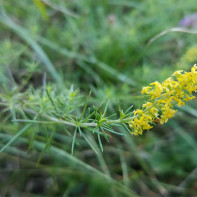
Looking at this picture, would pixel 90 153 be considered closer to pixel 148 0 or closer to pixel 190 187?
pixel 190 187

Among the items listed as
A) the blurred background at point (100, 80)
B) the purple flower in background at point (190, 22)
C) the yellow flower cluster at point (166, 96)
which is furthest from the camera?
the purple flower in background at point (190, 22)

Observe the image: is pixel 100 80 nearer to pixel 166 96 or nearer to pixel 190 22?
pixel 190 22

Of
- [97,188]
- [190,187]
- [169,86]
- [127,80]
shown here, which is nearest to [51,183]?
[97,188]

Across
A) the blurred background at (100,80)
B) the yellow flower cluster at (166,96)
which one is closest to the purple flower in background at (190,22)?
the blurred background at (100,80)

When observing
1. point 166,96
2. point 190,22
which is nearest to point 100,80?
point 190,22

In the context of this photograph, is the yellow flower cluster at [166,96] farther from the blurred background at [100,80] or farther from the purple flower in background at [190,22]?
the purple flower in background at [190,22]

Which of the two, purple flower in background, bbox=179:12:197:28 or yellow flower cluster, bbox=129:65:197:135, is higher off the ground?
purple flower in background, bbox=179:12:197:28

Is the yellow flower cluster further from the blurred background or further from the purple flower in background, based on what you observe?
the purple flower in background

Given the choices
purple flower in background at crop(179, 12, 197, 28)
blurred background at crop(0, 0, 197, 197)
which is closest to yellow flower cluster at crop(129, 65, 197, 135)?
blurred background at crop(0, 0, 197, 197)
